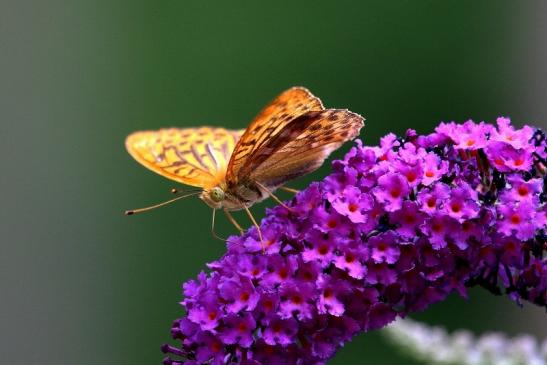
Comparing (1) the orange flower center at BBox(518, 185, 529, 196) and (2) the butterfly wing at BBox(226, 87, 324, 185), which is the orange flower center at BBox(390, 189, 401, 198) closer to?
(1) the orange flower center at BBox(518, 185, 529, 196)

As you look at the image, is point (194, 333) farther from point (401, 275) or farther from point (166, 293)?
point (166, 293)

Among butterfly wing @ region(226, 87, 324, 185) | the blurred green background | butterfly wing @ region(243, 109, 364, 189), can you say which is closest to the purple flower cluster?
butterfly wing @ region(243, 109, 364, 189)

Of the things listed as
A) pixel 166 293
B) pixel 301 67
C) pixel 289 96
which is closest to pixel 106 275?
pixel 166 293

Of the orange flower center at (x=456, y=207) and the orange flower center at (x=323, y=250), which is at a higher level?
the orange flower center at (x=456, y=207)

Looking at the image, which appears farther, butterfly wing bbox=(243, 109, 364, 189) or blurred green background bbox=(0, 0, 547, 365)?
blurred green background bbox=(0, 0, 547, 365)

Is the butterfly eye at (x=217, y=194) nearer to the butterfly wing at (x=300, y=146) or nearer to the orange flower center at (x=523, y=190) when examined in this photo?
the butterfly wing at (x=300, y=146)

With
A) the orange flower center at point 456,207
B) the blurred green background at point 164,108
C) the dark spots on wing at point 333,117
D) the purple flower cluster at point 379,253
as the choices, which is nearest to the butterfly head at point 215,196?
the purple flower cluster at point 379,253

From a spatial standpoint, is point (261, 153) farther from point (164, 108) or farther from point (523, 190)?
point (164, 108)

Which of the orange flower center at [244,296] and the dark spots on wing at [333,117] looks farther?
the dark spots on wing at [333,117]
